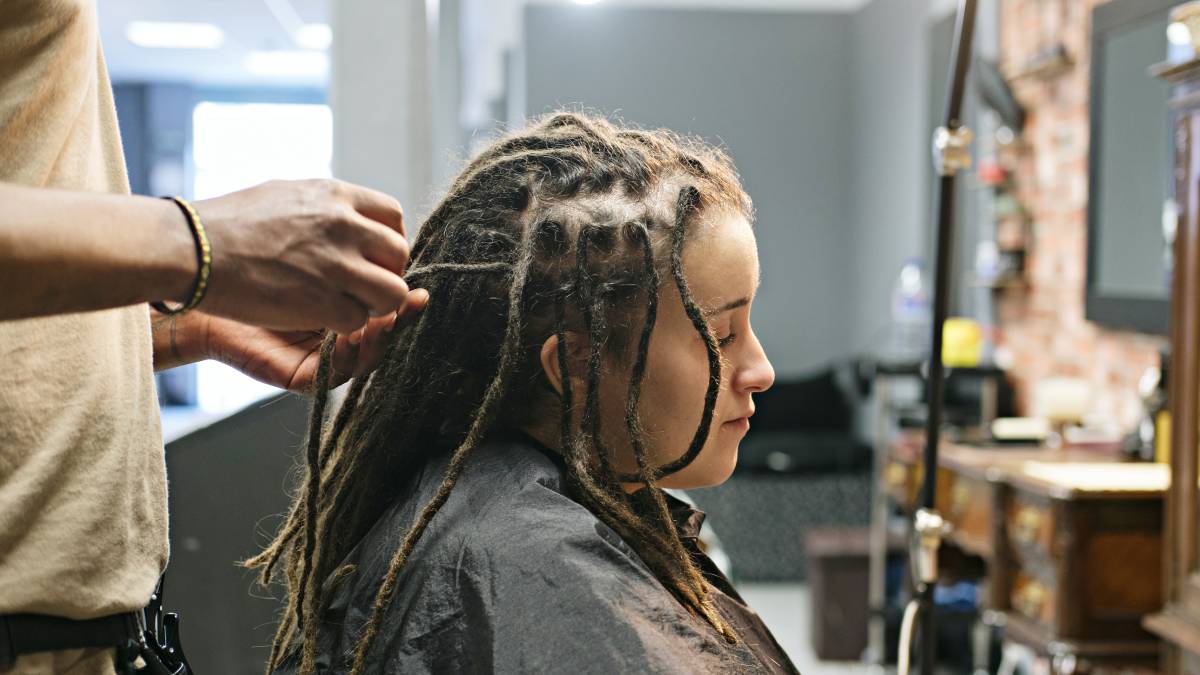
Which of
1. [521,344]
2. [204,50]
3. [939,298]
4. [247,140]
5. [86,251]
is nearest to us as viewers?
[86,251]

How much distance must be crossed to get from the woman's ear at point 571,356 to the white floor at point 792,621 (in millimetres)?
3582

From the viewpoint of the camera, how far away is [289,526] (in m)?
1.12

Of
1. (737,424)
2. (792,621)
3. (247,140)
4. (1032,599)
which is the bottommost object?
(792,621)

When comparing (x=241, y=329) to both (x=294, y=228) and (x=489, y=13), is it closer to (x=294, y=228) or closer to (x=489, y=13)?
(x=294, y=228)

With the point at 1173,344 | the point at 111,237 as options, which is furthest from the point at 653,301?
the point at 1173,344

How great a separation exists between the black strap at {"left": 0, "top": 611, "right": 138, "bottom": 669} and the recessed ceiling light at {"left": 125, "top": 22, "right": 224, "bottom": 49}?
8310 mm

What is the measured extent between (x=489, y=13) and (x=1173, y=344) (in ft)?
19.6

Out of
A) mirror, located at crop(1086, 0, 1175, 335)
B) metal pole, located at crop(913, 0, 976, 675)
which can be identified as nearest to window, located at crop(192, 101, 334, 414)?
mirror, located at crop(1086, 0, 1175, 335)

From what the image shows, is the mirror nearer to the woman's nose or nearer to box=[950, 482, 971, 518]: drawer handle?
box=[950, 482, 971, 518]: drawer handle

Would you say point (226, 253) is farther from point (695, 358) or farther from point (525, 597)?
point (695, 358)

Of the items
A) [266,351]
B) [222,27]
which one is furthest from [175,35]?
[266,351]

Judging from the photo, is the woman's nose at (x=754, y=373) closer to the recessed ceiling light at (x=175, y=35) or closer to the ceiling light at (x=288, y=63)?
the recessed ceiling light at (x=175, y=35)

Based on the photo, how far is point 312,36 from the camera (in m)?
8.73

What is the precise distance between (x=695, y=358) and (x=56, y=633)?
0.57 meters
